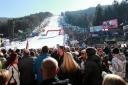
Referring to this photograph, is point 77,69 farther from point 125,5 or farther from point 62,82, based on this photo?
point 125,5

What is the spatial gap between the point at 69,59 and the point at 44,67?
106 inches

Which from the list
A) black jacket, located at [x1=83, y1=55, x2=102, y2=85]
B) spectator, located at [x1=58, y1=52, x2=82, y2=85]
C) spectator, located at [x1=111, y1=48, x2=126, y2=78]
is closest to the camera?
spectator, located at [x1=58, y1=52, x2=82, y2=85]

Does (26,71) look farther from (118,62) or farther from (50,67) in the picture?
(50,67)

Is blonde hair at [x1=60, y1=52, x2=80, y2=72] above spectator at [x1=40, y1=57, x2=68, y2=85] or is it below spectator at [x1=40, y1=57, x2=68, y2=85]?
below

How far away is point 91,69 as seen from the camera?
368 inches

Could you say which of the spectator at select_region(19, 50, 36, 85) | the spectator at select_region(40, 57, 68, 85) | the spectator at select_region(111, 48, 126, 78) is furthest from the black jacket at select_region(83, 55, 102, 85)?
the spectator at select_region(40, 57, 68, 85)

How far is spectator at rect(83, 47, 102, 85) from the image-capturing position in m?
9.35

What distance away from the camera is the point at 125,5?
14412cm

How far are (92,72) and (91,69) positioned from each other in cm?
8

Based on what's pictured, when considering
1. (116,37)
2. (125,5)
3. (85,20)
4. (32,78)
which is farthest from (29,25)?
(32,78)

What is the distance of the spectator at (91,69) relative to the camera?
30.7 ft

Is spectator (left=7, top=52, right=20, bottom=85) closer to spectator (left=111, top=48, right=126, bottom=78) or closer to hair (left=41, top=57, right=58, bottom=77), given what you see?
Result: hair (left=41, top=57, right=58, bottom=77)

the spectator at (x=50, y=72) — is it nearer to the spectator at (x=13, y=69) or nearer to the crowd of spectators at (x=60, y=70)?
the crowd of spectators at (x=60, y=70)

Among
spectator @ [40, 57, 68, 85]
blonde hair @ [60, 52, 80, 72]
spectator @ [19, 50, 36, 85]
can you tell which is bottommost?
spectator @ [19, 50, 36, 85]
